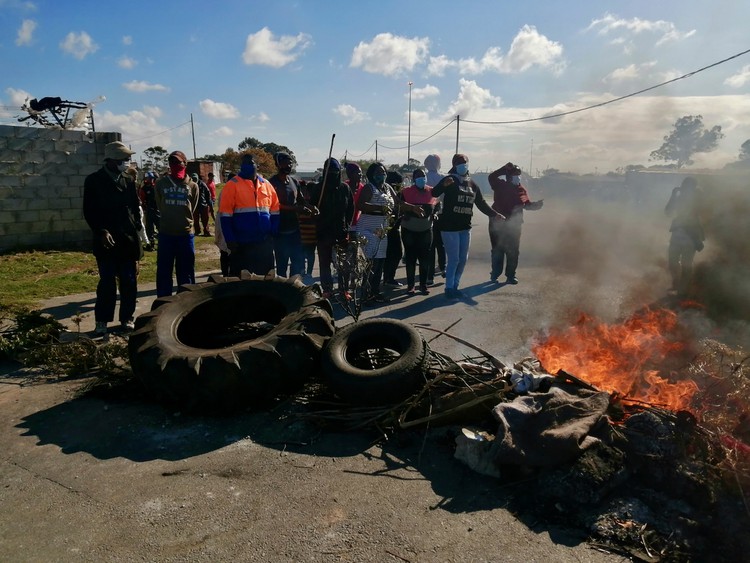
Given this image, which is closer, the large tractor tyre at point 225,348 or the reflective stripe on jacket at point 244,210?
the large tractor tyre at point 225,348

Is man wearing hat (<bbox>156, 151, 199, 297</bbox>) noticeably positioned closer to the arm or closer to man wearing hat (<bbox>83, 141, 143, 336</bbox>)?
man wearing hat (<bbox>83, 141, 143, 336</bbox>)

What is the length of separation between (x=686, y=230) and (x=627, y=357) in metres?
4.79

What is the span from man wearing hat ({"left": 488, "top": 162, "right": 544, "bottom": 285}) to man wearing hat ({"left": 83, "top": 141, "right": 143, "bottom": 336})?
6065 millimetres

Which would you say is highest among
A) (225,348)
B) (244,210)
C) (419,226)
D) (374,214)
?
(244,210)

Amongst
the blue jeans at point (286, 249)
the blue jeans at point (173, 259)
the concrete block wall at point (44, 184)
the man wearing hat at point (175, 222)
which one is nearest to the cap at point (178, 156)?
the man wearing hat at point (175, 222)

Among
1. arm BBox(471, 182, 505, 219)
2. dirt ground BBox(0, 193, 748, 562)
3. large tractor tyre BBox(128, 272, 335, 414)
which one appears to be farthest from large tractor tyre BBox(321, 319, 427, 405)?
arm BBox(471, 182, 505, 219)

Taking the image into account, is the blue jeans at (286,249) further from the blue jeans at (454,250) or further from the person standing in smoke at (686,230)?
the person standing in smoke at (686,230)

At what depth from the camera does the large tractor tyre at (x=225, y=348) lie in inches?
158

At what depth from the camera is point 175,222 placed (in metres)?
6.47

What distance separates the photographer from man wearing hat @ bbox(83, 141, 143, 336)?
5898 mm

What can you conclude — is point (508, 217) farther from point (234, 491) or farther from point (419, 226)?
point (234, 491)

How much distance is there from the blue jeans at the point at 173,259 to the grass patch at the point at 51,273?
80.0 inches

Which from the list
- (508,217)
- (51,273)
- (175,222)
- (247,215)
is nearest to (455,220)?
(508,217)

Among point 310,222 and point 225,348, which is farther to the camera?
point 310,222
